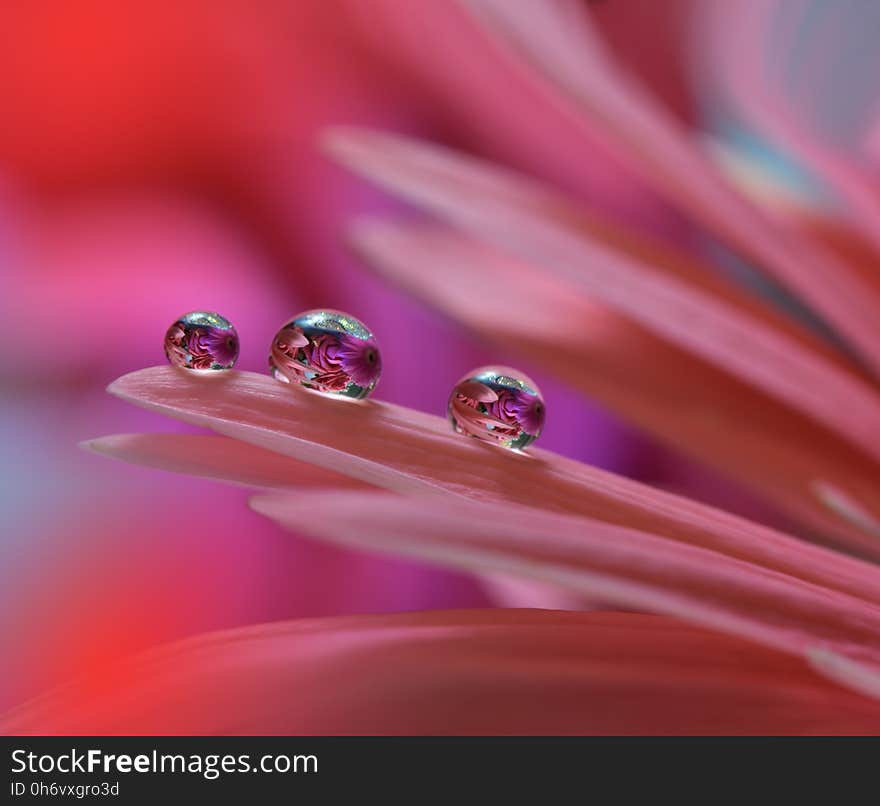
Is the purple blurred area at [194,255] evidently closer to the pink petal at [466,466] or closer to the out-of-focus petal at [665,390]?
the out-of-focus petal at [665,390]

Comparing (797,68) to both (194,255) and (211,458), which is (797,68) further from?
(211,458)

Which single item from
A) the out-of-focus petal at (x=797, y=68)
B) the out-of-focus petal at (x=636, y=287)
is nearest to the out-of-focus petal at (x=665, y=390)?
the out-of-focus petal at (x=636, y=287)

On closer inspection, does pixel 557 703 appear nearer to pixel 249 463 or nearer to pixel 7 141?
pixel 249 463

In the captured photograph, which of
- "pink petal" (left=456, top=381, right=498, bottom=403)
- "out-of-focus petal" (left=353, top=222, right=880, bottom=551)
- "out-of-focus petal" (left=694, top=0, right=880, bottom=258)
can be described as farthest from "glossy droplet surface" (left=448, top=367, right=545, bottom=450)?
"out-of-focus petal" (left=694, top=0, right=880, bottom=258)

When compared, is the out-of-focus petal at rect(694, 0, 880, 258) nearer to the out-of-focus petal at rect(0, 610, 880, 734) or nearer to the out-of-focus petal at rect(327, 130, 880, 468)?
the out-of-focus petal at rect(327, 130, 880, 468)

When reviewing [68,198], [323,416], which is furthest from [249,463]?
[68,198]

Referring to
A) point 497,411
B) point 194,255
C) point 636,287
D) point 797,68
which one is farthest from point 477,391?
point 797,68
